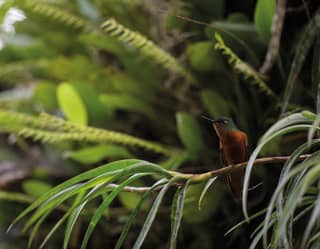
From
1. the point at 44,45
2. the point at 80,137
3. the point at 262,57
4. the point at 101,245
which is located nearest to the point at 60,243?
the point at 101,245

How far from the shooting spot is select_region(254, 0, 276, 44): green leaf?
80 centimetres

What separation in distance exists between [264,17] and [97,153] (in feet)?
1.46

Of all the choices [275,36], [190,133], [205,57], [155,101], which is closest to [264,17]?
[275,36]

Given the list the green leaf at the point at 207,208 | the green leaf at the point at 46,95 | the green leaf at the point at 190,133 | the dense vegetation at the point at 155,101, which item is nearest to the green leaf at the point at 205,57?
the dense vegetation at the point at 155,101

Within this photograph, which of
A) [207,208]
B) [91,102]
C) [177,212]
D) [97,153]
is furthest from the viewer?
[91,102]

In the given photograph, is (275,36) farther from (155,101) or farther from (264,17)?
(155,101)

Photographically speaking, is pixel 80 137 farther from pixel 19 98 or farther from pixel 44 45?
pixel 44 45

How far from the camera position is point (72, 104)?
42.1 inches

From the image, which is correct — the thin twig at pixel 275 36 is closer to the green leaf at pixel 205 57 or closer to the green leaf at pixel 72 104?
the green leaf at pixel 205 57

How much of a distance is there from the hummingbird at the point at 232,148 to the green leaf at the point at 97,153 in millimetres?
400

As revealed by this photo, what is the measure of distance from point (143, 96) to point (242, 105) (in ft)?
0.87

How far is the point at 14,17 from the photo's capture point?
1.38 metres

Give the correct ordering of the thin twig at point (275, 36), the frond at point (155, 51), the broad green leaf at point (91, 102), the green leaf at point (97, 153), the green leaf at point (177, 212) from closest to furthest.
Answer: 1. the green leaf at point (177, 212)
2. the thin twig at point (275, 36)
3. the frond at point (155, 51)
4. the green leaf at point (97, 153)
5. the broad green leaf at point (91, 102)

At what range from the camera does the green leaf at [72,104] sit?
1063mm
